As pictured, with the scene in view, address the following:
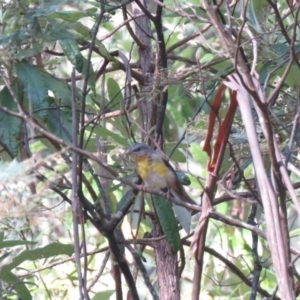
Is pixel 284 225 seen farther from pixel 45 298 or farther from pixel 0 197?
pixel 45 298

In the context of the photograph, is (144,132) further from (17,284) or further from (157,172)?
(157,172)

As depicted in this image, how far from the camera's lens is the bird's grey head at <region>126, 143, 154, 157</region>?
1914mm

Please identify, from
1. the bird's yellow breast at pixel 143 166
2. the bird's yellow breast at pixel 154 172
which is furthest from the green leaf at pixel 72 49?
the bird's yellow breast at pixel 154 172

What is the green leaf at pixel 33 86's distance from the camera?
5.48 feet

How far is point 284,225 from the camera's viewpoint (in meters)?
1.06

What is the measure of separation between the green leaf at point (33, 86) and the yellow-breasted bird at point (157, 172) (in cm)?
42

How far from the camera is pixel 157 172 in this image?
7.65 ft

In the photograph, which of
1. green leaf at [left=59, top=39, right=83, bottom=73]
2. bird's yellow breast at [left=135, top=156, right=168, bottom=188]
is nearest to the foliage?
green leaf at [left=59, top=39, right=83, bottom=73]

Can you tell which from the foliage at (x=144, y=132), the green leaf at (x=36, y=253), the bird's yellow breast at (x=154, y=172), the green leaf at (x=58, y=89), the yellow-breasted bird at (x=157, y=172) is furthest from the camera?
the bird's yellow breast at (x=154, y=172)

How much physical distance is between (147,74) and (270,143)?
117 cm

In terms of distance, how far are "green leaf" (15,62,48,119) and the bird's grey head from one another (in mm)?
307

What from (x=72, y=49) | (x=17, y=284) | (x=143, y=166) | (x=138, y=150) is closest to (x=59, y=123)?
(x=72, y=49)

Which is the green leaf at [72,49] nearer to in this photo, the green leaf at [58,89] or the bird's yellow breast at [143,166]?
the green leaf at [58,89]

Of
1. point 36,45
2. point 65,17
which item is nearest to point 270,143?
point 36,45
